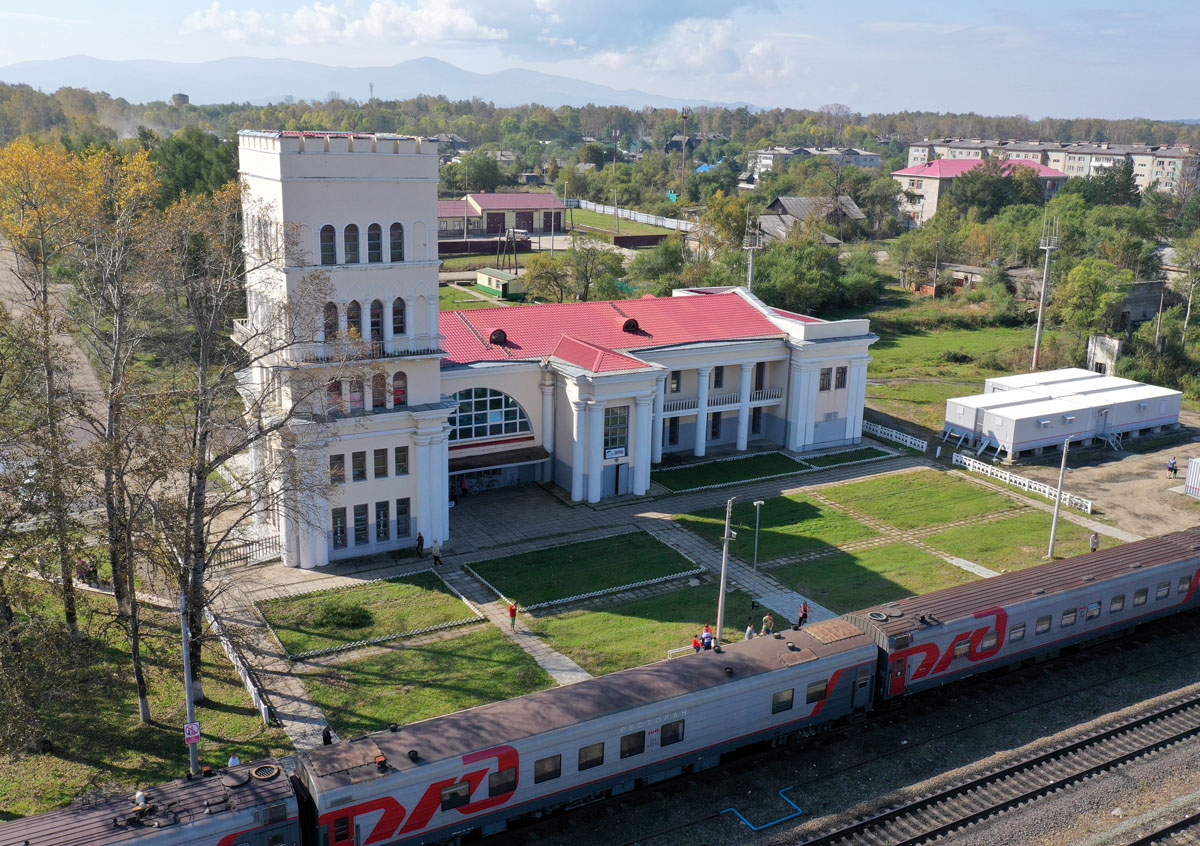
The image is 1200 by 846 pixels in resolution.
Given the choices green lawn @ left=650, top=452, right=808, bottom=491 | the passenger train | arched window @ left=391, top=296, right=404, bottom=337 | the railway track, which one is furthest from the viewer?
green lawn @ left=650, top=452, right=808, bottom=491

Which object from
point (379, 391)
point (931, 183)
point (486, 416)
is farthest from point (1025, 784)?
point (931, 183)

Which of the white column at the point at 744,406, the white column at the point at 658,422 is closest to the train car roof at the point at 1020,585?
the white column at the point at 658,422

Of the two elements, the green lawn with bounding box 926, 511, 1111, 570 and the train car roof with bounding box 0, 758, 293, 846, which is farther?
the green lawn with bounding box 926, 511, 1111, 570

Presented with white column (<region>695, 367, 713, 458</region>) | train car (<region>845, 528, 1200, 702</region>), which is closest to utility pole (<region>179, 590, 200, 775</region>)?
train car (<region>845, 528, 1200, 702</region>)

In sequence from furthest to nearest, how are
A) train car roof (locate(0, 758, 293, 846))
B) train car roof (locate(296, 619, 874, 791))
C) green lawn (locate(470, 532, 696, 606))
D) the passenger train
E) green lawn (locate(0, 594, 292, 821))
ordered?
green lawn (locate(470, 532, 696, 606))
green lawn (locate(0, 594, 292, 821))
train car roof (locate(296, 619, 874, 791))
the passenger train
train car roof (locate(0, 758, 293, 846))

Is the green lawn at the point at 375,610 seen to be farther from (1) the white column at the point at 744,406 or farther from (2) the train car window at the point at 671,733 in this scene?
(1) the white column at the point at 744,406

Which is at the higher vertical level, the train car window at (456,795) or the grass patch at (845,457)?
the train car window at (456,795)

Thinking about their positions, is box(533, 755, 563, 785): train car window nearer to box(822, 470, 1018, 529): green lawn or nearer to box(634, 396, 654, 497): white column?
box(634, 396, 654, 497): white column
